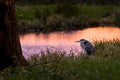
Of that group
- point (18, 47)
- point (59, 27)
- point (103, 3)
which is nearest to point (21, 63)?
point (18, 47)

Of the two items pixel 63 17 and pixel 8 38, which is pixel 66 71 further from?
pixel 63 17

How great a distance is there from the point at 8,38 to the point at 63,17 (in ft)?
110

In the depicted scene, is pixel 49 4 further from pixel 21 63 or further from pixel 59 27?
pixel 21 63

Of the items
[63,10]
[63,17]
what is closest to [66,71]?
[63,17]

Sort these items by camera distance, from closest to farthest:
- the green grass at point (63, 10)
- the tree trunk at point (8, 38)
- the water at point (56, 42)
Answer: the tree trunk at point (8, 38) < the water at point (56, 42) < the green grass at point (63, 10)

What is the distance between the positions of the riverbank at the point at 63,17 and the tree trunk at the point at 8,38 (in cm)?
2844

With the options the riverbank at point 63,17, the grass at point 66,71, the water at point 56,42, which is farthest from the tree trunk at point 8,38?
the riverbank at point 63,17

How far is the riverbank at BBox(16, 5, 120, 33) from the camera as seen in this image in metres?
41.2

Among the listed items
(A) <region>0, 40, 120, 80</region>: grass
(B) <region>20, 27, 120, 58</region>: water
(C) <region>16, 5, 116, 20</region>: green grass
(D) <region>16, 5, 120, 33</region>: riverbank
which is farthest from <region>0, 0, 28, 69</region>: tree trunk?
(C) <region>16, 5, 116, 20</region>: green grass

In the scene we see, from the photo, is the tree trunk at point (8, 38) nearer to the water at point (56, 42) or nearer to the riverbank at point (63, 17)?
the water at point (56, 42)

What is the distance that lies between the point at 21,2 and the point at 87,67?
38880mm

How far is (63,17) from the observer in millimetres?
43844

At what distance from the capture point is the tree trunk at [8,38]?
408 inches

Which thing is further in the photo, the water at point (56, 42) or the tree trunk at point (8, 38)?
the water at point (56, 42)
